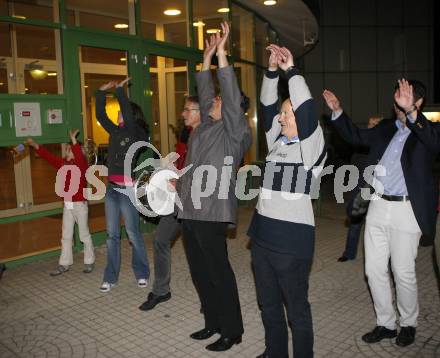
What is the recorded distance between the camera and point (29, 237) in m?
7.98

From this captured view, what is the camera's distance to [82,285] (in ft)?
18.4

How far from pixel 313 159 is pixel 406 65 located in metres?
20.1

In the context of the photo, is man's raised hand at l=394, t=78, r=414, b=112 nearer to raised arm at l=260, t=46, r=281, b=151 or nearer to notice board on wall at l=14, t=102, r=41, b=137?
raised arm at l=260, t=46, r=281, b=151

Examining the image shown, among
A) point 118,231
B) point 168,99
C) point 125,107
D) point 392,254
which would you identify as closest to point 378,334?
point 392,254

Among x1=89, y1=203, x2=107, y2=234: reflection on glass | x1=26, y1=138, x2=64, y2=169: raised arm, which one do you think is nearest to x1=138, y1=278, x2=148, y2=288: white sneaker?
x1=26, y1=138, x2=64, y2=169: raised arm

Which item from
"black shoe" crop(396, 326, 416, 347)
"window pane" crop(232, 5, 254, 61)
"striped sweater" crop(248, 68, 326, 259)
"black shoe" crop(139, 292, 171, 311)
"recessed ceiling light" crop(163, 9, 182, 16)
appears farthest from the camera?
"window pane" crop(232, 5, 254, 61)

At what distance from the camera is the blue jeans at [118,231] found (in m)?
5.23

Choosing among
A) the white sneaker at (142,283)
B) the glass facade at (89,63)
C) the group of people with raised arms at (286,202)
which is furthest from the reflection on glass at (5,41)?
the group of people with raised arms at (286,202)

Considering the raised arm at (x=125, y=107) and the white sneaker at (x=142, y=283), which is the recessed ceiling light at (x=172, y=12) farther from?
the white sneaker at (x=142, y=283)

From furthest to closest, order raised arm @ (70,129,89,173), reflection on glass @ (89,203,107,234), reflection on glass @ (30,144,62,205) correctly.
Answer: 1. reflection on glass @ (30,144,62,205)
2. reflection on glass @ (89,203,107,234)
3. raised arm @ (70,129,89,173)

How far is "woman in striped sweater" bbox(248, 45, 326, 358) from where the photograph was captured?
3.09 meters

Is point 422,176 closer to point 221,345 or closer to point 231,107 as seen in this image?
point 231,107

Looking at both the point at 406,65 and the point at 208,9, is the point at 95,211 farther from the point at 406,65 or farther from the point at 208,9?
the point at 406,65

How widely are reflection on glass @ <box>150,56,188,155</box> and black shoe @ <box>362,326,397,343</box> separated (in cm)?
587
